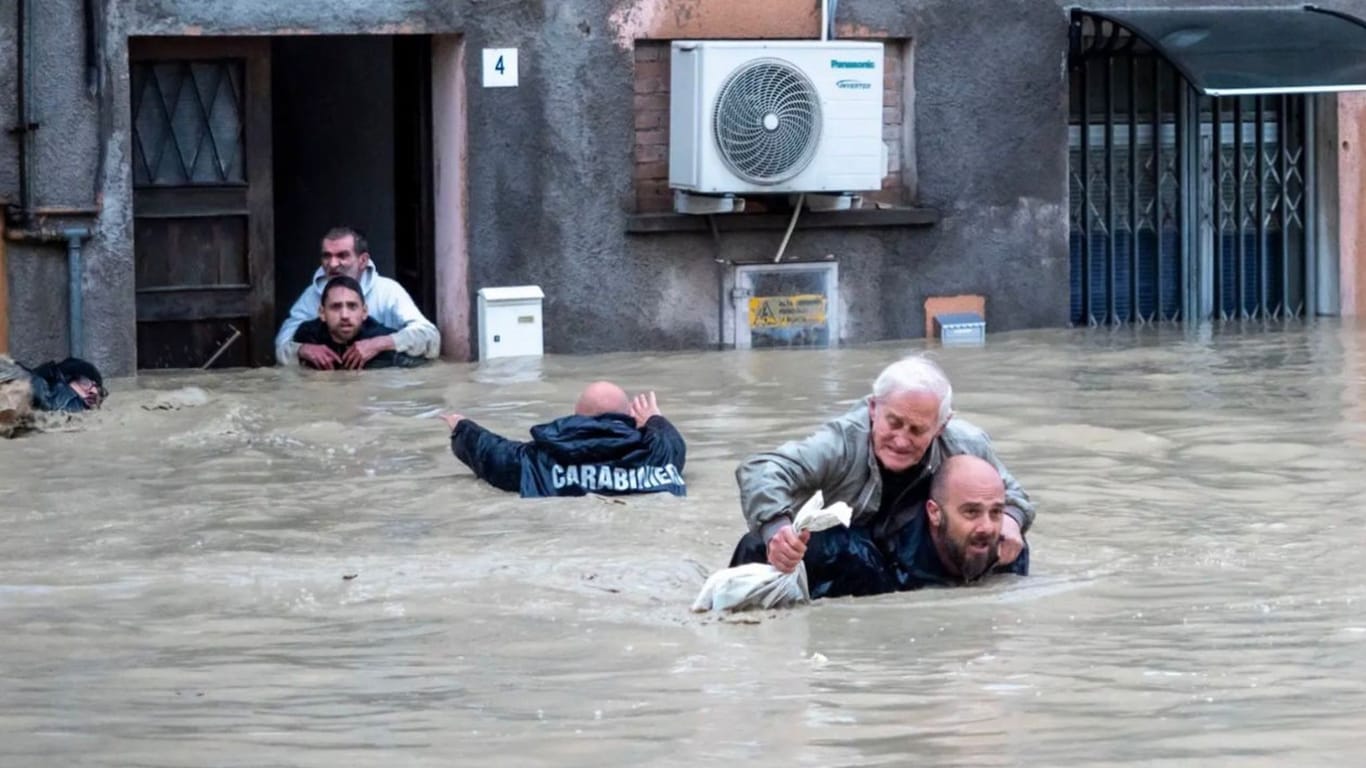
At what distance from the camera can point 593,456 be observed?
9250 mm

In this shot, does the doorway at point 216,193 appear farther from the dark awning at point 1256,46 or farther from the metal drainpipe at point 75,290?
the dark awning at point 1256,46

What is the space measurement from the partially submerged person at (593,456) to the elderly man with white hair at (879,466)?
190 cm

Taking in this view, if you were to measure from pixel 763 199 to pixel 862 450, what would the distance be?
7.33m

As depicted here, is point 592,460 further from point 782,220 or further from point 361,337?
point 782,220

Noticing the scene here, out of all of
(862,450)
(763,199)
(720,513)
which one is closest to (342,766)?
(862,450)

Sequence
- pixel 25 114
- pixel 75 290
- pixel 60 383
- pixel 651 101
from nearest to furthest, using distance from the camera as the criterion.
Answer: pixel 60 383, pixel 25 114, pixel 75 290, pixel 651 101

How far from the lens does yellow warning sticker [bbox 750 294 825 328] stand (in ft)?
47.5

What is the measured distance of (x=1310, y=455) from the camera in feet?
32.8

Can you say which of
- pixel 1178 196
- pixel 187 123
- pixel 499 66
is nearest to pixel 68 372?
pixel 187 123

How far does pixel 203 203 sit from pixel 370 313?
1234 mm

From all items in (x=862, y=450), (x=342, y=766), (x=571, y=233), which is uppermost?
(x=571, y=233)

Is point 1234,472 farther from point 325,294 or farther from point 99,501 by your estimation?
point 325,294

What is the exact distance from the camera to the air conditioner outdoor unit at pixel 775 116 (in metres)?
13.8

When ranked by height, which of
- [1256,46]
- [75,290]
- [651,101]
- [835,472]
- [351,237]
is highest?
[1256,46]
